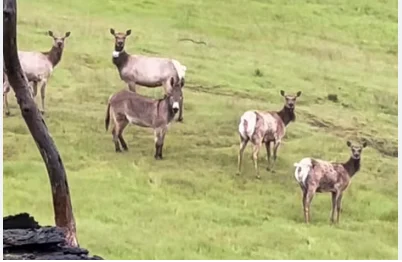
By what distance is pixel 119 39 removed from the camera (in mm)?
3686

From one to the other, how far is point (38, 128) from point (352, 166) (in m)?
0.99

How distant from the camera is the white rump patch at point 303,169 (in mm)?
3627

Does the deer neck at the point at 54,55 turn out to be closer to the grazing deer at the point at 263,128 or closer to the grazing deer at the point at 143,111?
the grazing deer at the point at 143,111

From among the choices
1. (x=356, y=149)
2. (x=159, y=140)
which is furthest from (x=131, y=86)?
(x=356, y=149)

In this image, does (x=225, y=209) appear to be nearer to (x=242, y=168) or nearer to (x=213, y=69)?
(x=242, y=168)

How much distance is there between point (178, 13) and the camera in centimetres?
373

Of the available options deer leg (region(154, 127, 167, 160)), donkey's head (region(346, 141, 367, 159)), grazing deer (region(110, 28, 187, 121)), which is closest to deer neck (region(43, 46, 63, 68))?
grazing deer (region(110, 28, 187, 121))

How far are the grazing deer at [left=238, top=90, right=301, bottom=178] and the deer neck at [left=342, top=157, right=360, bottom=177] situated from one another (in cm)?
22

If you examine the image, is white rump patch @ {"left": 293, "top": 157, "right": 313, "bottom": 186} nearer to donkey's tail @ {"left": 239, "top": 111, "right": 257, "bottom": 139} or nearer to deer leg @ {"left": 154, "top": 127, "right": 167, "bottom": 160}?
donkey's tail @ {"left": 239, "top": 111, "right": 257, "bottom": 139}

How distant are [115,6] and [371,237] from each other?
1097mm

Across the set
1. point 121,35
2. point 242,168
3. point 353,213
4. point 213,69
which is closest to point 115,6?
point 121,35

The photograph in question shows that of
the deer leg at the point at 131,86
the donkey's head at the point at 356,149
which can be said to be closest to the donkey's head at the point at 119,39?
the deer leg at the point at 131,86

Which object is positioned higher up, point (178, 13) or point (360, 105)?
point (178, 13)

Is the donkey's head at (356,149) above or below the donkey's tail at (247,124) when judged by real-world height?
below
